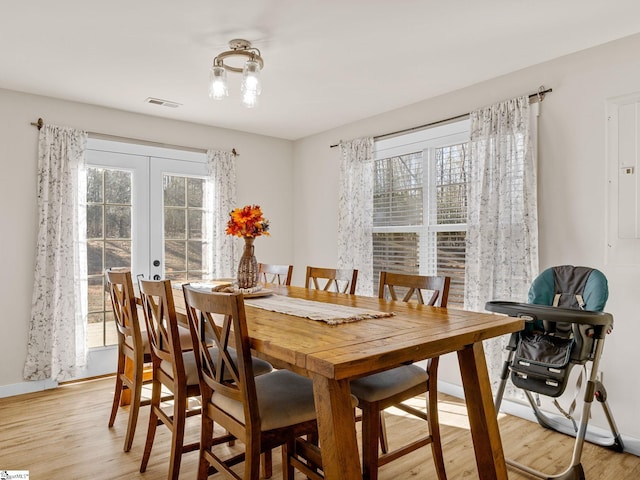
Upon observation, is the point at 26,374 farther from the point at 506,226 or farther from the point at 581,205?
the point at 581,205

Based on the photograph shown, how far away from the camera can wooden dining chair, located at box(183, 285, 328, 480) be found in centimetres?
153

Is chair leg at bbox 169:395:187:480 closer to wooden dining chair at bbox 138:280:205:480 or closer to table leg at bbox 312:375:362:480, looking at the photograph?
wooden dining chair at bbox 138:280:205:480

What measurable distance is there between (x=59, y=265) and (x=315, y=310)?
255 cm

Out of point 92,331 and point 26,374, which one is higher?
point 92,331

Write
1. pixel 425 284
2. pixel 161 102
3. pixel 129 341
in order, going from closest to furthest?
1. pixel 425 284
2. pixel 129 341
3. pixel 161 102

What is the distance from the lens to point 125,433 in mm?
2781

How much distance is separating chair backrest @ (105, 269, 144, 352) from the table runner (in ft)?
2.08

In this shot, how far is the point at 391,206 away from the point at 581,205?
167cm

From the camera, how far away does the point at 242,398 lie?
1569mm

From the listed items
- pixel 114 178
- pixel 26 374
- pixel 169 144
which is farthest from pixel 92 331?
pixel 169 144

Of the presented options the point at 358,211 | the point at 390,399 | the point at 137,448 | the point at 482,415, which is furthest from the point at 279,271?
the point at 482,415

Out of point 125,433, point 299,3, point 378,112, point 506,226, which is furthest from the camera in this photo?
point 378,112

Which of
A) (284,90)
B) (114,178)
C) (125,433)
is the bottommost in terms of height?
(125,433)

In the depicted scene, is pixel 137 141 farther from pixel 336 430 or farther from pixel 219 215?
pixel 336 430
